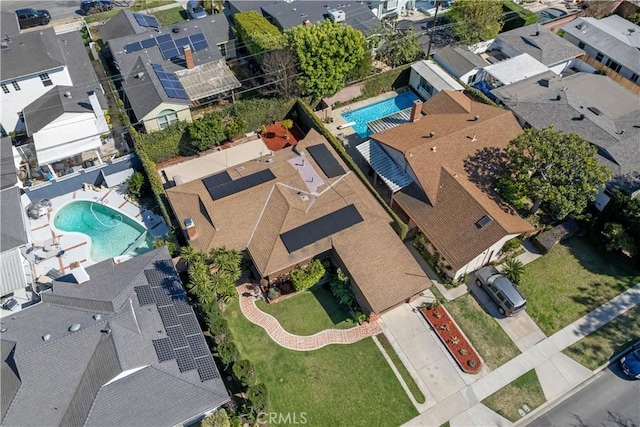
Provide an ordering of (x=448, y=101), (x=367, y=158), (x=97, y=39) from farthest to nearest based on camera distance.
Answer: (x=97, y=39), (x=448, y=101), (x=367, y=158)

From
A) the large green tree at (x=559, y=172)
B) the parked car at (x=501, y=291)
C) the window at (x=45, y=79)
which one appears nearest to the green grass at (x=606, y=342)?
the parked car at (x=501, y=291)

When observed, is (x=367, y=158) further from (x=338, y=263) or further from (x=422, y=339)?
(x=422, y=339)

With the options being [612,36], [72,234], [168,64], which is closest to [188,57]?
[168,64]

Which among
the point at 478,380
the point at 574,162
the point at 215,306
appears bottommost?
the point at 478,380

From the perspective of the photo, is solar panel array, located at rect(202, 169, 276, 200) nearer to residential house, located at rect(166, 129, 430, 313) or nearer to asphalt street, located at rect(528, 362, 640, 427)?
residential house, located at rect(166, 129, 430, 313)

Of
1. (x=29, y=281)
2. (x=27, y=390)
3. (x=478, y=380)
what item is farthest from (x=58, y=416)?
(x=478, y=380)

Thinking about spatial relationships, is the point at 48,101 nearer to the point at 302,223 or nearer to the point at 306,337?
the point at 302,223
